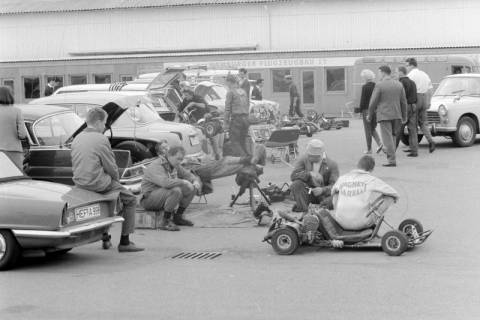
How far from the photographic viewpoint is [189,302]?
291 inches

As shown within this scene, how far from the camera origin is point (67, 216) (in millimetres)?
9000

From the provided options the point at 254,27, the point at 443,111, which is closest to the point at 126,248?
the point at 443,111

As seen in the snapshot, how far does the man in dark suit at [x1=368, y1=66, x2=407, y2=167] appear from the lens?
16.9 m

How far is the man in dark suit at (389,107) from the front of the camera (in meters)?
16.9

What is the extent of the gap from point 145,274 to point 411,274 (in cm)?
271

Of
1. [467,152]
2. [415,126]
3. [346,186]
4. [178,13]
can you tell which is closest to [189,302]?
[346,186]

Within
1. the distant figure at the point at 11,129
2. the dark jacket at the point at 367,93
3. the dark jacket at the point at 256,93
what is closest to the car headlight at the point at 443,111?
the dark jacket at the point at 367,93

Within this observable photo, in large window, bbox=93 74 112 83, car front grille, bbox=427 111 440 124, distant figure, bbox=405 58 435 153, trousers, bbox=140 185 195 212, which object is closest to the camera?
trousers, bbox=140 185 195 212

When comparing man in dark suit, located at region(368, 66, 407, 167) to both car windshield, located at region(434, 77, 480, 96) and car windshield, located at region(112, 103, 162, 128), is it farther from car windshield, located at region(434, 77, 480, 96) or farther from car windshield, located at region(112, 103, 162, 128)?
car windshield, located at region(434, 77, 480, 96)

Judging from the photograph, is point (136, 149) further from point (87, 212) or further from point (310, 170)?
point (87, 212)

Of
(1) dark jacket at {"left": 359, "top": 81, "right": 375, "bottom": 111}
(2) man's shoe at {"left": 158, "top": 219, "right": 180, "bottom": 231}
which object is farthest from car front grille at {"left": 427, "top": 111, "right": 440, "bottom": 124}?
(2) man's shoe at {"left": 158, "top": 219, "right": 180, "bottom": 231}

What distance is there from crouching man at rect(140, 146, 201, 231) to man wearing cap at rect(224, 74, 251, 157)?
4.82 meters

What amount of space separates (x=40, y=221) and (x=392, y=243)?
3.81 m

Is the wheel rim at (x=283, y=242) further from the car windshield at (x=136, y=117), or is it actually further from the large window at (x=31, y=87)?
the large window at (x=31, y=87)
